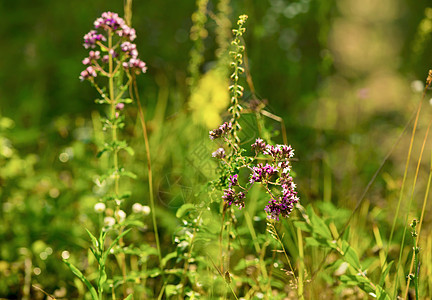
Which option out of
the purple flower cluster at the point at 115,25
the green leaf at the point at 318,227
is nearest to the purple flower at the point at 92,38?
the purple flower cluster at the point at 115,25

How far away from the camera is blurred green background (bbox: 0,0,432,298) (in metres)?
2.29

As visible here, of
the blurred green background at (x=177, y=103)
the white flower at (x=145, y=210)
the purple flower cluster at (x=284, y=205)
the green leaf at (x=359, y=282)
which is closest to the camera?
the purple flower cluster at (x=284, y=205)

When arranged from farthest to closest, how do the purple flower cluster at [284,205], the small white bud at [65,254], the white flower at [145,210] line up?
the small white bud at [65,254]
the white flower at [145,210]
the purple flower cluster at [284,205]

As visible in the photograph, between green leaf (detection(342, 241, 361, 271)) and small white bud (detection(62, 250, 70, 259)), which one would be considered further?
small white bud (detection(62, 250, 70, 259))

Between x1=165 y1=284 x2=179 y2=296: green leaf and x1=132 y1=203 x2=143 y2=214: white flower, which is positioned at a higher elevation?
x1=132 y1=203 x2=143 y2=214: white flower

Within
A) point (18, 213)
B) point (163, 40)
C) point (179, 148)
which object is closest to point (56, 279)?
point (18, 213)

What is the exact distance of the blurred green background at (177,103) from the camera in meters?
2.29

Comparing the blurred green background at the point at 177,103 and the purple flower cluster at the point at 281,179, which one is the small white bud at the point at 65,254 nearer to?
the blurred green background at the point at 177,103

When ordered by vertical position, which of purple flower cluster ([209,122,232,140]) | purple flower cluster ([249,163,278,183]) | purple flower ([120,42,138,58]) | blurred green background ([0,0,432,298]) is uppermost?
purple flower ([120,42,138,58])

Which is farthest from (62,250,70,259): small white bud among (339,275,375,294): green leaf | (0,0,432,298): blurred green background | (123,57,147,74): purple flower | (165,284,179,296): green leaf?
(339,275,375,294): green leaf

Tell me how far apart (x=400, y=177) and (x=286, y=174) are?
185 cm

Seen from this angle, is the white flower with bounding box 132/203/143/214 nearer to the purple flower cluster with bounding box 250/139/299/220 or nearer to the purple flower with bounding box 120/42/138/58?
the purple flower with bounding box 120/42/138/58

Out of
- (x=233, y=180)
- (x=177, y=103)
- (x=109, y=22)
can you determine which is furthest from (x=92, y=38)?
(x=177, y=103)

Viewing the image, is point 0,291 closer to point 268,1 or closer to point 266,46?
point 266,46
